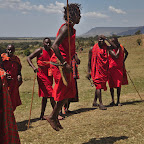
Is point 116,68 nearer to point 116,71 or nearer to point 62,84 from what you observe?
point 116,71

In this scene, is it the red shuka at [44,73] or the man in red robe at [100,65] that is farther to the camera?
the man in red robe at [100,65]

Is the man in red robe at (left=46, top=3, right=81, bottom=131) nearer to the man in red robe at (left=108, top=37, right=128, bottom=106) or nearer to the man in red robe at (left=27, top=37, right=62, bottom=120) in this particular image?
the man in red robe at (left=27, top=37, right=62, bottom=120)

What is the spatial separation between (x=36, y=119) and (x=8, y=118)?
160 inches

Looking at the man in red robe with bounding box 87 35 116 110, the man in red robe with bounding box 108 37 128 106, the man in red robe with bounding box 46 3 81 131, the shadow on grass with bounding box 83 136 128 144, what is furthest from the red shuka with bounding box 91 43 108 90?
the man in red robe with bounding box 46 3 81 131

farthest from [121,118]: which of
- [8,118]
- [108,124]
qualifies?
[8,118]

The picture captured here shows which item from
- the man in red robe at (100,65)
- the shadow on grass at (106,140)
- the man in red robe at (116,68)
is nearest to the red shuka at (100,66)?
the man in red robe at (100,65)

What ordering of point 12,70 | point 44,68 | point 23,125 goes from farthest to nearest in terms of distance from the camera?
1. point 44,68
2. point 23,125
3. point 12,70

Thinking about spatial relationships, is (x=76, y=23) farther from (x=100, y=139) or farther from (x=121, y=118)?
(x=121, y=118)

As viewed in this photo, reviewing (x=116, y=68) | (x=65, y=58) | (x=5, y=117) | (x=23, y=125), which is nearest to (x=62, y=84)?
(x=65, y=58)

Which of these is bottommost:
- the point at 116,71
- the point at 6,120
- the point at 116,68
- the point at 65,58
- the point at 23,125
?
the point at 23,125

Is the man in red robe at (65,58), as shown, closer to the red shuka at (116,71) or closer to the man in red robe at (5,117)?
the man in red robe at (5,117)

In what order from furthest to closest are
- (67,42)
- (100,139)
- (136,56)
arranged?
(136,56) < (100,139) < (67,42)

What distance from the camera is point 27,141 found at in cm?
553

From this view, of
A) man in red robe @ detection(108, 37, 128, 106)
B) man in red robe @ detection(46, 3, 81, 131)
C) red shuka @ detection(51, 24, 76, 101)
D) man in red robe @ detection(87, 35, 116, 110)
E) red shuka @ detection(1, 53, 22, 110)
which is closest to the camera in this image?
man in red robe @ detection(46, 3, 81, 131)
